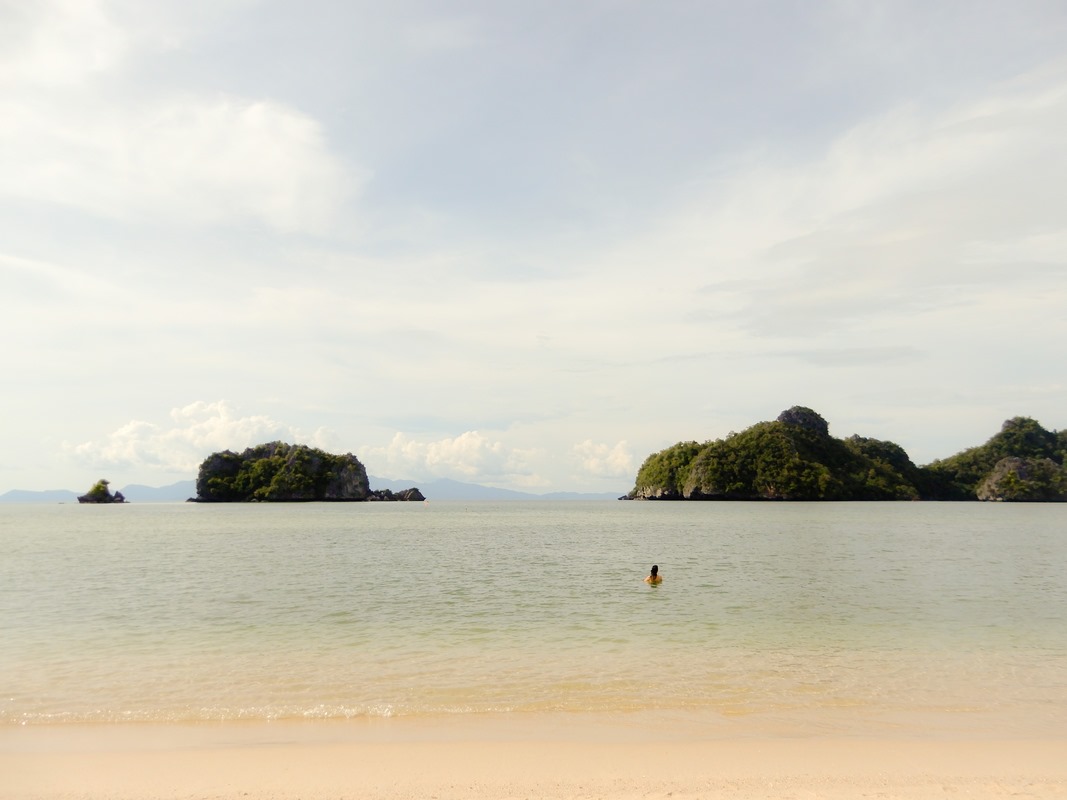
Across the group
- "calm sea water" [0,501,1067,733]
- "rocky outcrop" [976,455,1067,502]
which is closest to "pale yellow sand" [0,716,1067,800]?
"calm sea water" [0,501,1067,733]

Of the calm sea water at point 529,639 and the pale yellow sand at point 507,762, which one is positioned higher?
the pale yellow sand at point 507,762

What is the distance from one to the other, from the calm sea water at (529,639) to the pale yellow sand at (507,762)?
41.3 inches

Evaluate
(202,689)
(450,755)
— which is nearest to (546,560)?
(202,689)

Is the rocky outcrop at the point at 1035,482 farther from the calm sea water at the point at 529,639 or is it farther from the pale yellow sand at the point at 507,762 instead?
the pale yellow sand at the point at 507,762

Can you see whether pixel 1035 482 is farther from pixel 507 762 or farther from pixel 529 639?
pixel 507 762

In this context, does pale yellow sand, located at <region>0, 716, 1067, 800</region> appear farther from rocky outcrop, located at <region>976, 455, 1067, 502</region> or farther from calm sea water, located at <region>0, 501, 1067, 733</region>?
rocky outcrop, located at <region>976, 455, 1067, 502</region>

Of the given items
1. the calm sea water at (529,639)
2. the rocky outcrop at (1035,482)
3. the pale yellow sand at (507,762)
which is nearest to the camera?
the pale yellow sand at (507,762)

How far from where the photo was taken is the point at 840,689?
13812mm

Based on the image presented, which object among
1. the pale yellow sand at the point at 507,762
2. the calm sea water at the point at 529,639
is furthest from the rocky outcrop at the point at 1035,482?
the pale yellow sand at the point at 507,762

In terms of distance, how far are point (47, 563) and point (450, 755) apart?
43171mm

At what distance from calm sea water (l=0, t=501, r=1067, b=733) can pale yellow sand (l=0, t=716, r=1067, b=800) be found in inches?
41.3

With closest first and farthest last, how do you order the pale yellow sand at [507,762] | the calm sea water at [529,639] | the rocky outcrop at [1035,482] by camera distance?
the pale yellow sand at [507,762]
the calm sea water at [529,639]
the rocky outcrop at [1035,482]

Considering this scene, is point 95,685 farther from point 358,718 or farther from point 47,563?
point 47,563

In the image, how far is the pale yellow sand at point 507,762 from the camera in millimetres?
8773
